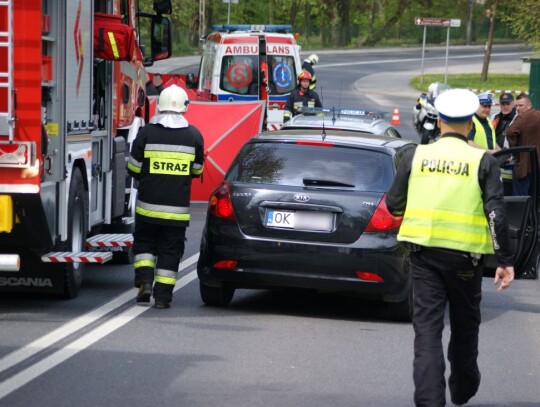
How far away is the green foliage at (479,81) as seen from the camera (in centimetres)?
5275

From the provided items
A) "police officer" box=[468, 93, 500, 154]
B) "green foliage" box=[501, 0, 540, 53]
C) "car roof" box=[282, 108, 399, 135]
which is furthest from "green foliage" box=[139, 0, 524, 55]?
"police officer" box=[468, 93, 500, 154]

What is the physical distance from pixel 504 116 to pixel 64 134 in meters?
8.27

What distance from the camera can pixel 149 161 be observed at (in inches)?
411

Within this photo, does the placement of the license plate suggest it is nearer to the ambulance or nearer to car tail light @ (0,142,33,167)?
car tail light @ (0,142,33,167)

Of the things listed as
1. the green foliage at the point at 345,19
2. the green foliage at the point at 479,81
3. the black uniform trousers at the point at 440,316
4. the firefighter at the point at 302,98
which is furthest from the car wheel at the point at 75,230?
the green foliage at the point at 345,19

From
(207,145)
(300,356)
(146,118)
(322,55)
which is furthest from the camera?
(322,55)

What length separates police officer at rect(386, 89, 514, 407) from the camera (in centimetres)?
669

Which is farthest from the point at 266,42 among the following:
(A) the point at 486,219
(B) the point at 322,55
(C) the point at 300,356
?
(B) the point at 322,55

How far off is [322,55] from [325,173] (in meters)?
65.0

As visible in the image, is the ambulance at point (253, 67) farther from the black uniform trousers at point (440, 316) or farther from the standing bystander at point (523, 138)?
the black uniform trousers at point (440, 316)

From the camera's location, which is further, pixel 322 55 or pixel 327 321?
pixel 322 55

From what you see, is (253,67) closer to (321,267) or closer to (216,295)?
(216,295)

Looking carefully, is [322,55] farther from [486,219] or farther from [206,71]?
[486,219]

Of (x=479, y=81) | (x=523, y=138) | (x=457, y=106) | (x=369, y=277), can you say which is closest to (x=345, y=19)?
(x=479, y=81)
